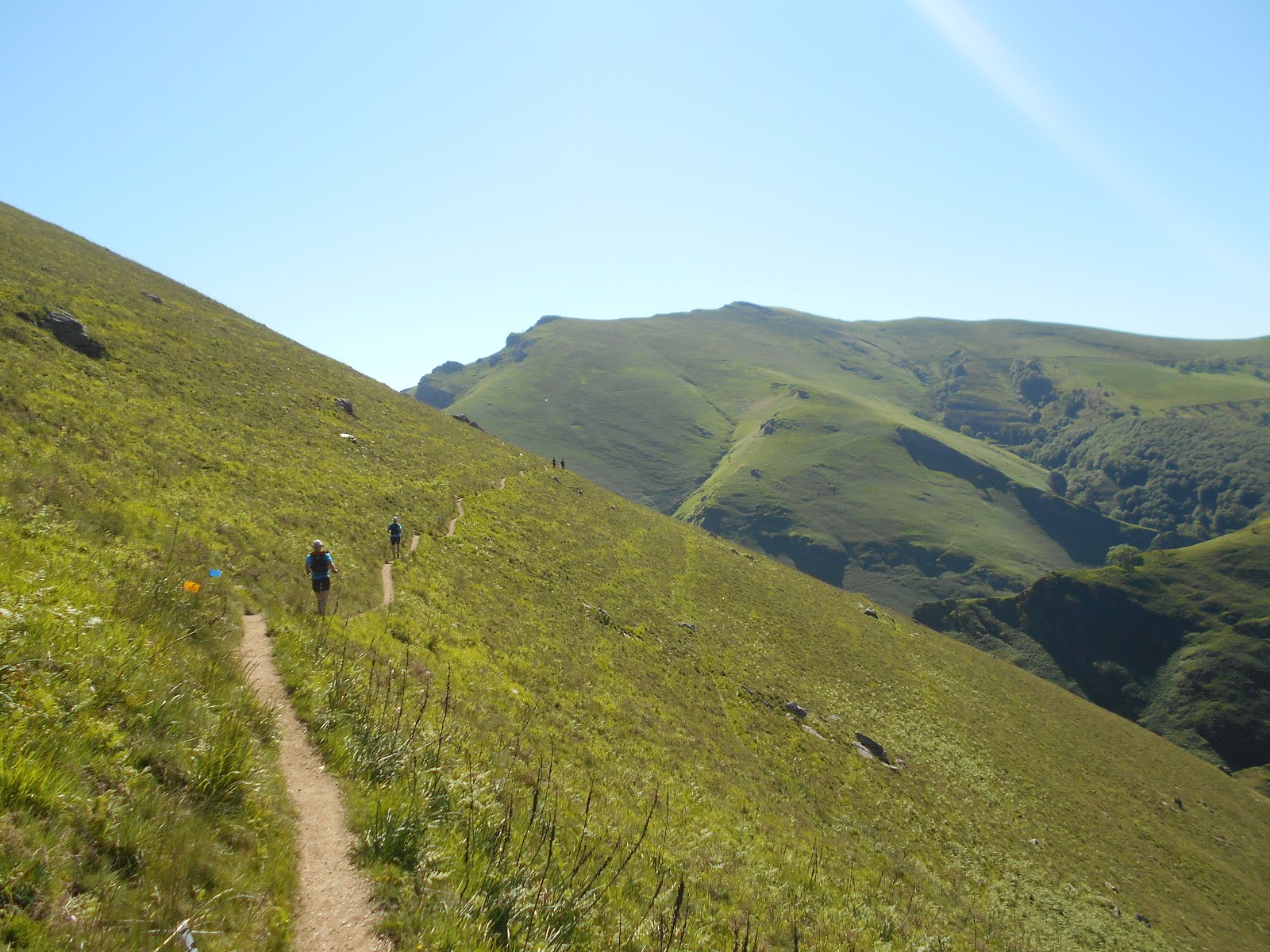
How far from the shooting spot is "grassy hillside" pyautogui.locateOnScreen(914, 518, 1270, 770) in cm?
11181

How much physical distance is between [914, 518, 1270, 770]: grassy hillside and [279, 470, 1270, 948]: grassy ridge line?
7348 cm

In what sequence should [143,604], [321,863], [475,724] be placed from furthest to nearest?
[475,724] → [143,604] → [321,863]

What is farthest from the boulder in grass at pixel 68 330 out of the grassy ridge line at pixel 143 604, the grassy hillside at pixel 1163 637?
the grassy hillside at pixel 1163 637

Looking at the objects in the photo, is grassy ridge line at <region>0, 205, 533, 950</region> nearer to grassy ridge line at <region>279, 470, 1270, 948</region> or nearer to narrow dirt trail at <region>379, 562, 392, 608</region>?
narrow dirt trail at <region>379, 562, 392, 608</region>

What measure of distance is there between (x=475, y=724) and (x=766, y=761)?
16469 mm

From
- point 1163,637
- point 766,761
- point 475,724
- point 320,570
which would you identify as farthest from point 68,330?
point 1163,637

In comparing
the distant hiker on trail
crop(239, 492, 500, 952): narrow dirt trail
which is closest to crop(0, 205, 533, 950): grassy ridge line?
crop(239, 492, 500, 952): narrow dirt trail

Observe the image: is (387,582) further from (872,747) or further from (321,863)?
(872,747)

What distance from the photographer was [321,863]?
7441mm

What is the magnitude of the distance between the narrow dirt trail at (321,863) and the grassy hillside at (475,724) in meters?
0.31

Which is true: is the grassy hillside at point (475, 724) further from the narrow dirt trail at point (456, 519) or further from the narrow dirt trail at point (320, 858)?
the narrow dirt trail at point (456, 519)

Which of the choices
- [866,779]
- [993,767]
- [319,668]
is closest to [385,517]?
[319,668]

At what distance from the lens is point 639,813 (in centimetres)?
1606

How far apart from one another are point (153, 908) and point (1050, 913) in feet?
107
